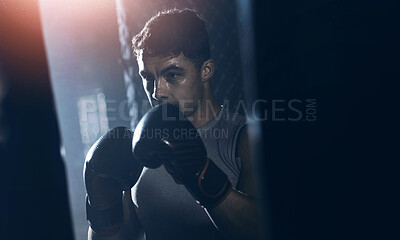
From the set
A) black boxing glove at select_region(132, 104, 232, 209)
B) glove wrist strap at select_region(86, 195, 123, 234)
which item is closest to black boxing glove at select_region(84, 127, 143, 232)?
glove wrist strap at select_region(86, 195, 123, 234)

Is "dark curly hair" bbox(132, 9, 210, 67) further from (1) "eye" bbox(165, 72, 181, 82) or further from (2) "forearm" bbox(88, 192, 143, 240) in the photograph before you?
(2) "forearm" bbox(88, 192, 143, 240)

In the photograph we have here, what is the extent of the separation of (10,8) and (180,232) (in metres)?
0.94

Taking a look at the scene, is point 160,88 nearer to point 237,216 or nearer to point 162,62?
point 162,62

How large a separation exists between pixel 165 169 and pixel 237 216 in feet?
1.12

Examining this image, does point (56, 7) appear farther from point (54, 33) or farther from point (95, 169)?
point (95, 169)

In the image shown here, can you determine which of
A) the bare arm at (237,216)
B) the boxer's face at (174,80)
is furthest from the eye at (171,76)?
the bare arm at (237,216)

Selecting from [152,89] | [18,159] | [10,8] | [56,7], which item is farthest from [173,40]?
[56,7]

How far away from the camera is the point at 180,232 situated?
115 cm

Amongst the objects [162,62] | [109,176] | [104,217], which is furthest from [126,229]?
[162,62]

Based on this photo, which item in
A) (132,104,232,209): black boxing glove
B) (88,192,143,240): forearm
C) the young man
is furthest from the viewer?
(88,192,143,240): forearm

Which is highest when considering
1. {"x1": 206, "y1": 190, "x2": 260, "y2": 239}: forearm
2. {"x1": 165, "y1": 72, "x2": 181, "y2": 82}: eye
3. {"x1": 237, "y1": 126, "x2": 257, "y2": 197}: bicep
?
{"x1": 165, "y1": 72, "x2": 181, "y2": 82}: eye

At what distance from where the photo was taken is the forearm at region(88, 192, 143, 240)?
1.26 m

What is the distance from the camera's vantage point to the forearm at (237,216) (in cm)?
101

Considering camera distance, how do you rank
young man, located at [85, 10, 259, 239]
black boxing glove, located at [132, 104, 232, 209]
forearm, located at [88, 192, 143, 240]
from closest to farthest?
black boxing glove, located at [132, 104, 232, 209] < young man, located at [85, 10, 259, 239] < forearm, located at [88, 192, 143, 240]
